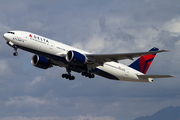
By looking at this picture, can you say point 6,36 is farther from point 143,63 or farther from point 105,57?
point 143,63

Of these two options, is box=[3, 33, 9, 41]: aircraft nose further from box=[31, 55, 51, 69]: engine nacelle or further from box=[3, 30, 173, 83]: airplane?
box=[31, 55, 51, 69]: engine nacelle

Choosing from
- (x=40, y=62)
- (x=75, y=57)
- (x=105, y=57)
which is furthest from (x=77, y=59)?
(x=40, y=62)

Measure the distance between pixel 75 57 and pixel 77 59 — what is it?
466 millimetres

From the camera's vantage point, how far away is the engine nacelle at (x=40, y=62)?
4459 cm

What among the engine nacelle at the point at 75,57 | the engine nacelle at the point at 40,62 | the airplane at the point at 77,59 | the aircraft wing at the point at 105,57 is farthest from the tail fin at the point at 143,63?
the engine nacelle at the point at 40,62

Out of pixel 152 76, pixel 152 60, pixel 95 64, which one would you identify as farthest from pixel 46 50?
pixel 152 60

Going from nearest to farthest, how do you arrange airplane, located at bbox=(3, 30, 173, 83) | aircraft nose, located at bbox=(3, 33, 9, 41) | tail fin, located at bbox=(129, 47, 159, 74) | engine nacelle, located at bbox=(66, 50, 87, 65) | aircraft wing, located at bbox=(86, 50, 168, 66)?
aircraft nose, located at bbox=(3, 33, 9, 41) < airplane, located at bbox=(3, 30, 173, 83) < engine nacelle, located at bbox=(66, 50, 87, 65) < aircraft wing, located at bbox=(86, 50, 168, 66) < tail fin, located at bbox=(129, 47, 159, 74)

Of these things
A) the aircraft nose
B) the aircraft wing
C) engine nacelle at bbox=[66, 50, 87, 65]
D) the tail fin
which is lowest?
engine nacelle at bbox=[66, 50, 87, 65]

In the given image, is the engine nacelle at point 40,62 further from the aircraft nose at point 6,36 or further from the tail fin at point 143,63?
the tail fin at point 143,63

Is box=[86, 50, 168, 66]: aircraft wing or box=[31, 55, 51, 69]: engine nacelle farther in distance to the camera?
box=[31, 55, 51, 69]: engine nacelle

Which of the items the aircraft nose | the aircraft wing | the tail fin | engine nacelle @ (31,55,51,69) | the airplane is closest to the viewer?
the aircraft nose

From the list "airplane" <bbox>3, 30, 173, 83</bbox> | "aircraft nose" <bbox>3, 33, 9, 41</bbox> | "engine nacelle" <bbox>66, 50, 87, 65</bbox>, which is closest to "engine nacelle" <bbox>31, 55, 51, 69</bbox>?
"airplane" <bbox>3, 30, 173, 83</bbox>

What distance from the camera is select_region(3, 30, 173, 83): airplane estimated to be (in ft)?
120

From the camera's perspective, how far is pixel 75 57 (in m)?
38.2
